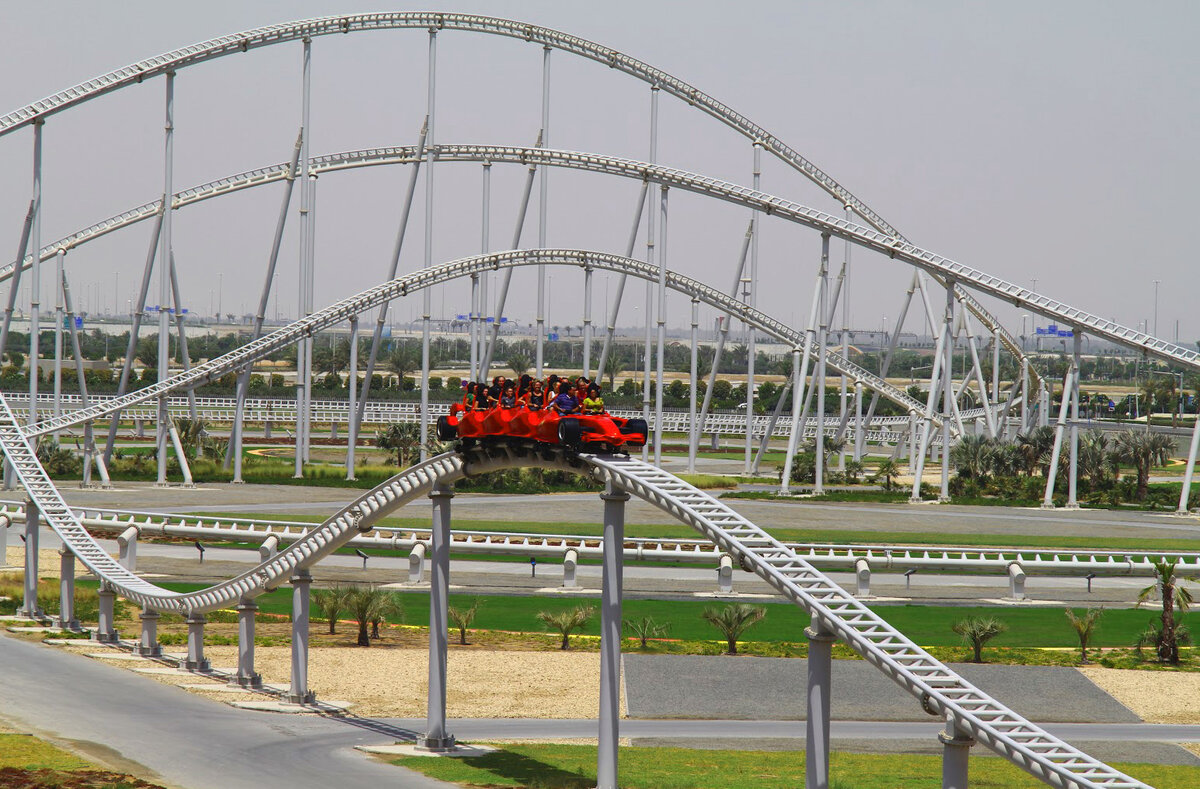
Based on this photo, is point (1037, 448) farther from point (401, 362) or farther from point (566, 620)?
point (401, 362)

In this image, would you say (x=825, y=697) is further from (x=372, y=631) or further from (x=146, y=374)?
(x=146, y=374)

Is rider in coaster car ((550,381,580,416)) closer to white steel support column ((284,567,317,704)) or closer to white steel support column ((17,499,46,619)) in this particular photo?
white steel support column ((284,567,317,704))

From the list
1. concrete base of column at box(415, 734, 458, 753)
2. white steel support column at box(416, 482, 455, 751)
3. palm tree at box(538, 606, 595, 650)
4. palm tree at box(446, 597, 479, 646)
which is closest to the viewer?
concrete base of column at box(415, 734, 458, 753)

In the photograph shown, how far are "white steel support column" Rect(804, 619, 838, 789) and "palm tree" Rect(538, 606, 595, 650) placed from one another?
1240cm

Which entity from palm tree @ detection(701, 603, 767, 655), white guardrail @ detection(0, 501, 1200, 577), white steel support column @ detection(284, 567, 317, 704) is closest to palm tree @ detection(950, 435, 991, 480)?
white guardrail @ detection(0, 501, 1200, 577)

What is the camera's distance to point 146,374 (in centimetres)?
12350

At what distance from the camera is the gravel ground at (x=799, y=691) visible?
23.4 meters

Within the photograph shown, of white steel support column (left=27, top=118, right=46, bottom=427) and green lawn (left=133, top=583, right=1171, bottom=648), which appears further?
white steel support column (left=27, top=118, right=46, bottom=427)

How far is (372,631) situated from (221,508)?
1893 cm

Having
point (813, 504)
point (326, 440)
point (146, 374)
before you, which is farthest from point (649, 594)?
point (146, 374)

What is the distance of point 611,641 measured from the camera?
18156 mm

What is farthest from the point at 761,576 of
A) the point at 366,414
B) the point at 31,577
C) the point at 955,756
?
the point at 366,414

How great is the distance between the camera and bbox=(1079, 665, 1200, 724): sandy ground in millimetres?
23875

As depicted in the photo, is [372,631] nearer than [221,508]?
Yes
